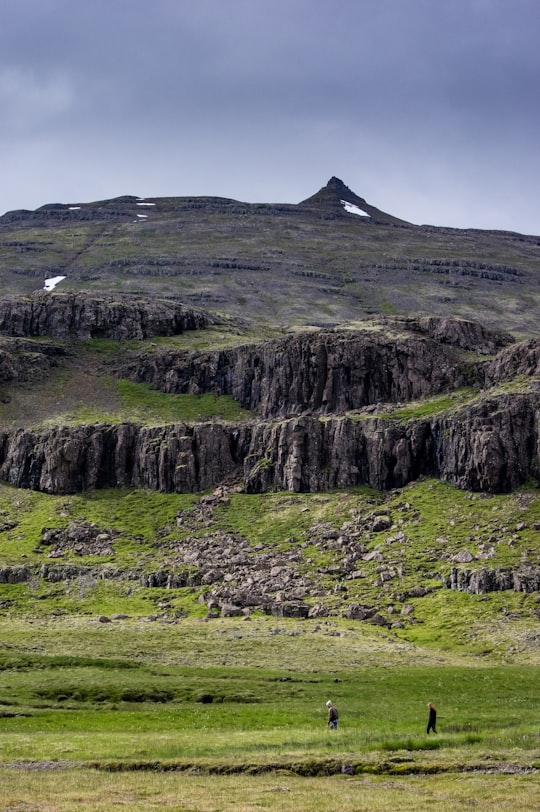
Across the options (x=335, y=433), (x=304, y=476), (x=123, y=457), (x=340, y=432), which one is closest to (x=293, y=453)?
(x=304, y=476)

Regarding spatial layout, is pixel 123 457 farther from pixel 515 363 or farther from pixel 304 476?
pixel 515 363

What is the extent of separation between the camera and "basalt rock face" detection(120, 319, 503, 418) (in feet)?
593

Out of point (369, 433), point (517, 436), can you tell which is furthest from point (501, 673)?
point (369, 433)

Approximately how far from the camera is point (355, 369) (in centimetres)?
18488

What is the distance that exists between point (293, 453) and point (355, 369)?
34.3m

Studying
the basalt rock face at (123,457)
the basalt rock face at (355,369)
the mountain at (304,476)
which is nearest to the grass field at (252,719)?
the mountain at (304,476)

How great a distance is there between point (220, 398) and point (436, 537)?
266 feet

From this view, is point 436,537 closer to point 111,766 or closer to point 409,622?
point 409,622

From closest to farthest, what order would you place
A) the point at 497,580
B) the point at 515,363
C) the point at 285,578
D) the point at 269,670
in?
the point at 269,670 → the point at 497,580 → the point at 285,578 → the point at 515,363

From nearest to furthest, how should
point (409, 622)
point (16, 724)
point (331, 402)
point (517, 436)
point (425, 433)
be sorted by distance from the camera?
point (16, 724) → point (409, 622) → point (517, 436) → point (425, 433) → point (331, 402)

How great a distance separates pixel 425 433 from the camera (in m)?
156

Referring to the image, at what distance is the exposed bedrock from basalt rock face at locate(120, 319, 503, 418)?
16.2 meters

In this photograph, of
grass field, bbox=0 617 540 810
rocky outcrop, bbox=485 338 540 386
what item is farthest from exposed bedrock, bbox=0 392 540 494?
grass field, bbox=0 617 540 810

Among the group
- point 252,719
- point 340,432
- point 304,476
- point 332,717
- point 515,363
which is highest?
point 515,363
